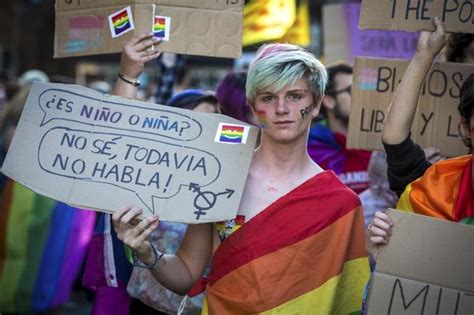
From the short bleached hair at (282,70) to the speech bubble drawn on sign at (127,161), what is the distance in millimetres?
288

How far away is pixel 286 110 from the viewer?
269 cm

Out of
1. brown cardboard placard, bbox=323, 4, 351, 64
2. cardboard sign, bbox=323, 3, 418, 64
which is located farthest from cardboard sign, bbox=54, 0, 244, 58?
brown cardboard placard, bbox=323, 4, 351, 64

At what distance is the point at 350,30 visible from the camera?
5.19 m

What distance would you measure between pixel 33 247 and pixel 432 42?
3639 mm

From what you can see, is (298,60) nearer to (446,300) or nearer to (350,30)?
(446,300)

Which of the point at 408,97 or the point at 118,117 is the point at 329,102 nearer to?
the point at 408,97

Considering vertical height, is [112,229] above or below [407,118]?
below

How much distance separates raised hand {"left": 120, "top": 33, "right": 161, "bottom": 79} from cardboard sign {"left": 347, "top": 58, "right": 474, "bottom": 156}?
871 mm

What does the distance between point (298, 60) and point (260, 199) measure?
18.6 inches

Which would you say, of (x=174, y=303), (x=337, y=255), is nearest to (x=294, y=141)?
(x=337, y=255)

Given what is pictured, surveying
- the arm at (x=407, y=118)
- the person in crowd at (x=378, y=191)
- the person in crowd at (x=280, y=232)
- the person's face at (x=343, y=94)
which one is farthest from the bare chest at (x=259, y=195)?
the person's face at (x=343, y=94)

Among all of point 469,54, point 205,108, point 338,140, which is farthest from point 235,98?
point 469,54

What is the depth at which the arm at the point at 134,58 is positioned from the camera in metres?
2.93

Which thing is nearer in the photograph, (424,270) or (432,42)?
(424,270)
